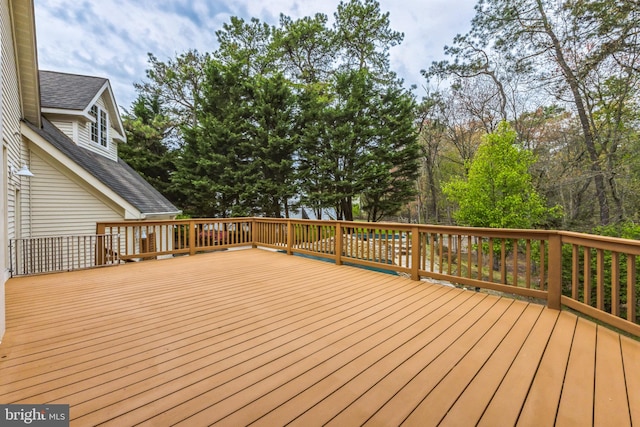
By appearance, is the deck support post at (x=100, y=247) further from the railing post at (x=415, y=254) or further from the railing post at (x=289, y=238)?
the railing post at (x=415, y=254)

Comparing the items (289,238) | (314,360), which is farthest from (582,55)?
(314,360)

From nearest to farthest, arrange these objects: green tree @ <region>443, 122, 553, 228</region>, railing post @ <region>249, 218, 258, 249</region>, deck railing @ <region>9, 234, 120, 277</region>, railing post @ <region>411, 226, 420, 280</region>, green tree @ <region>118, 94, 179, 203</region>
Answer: railing post @ <region>411, 226, 420, 280</region> < deck railing @ <region>9, 234, 120, 277</region> < railing post @ <region>249, 218, 258, 249</region> < green tree @ <region>443, 122, 553, 228</region> < green tree @ <region>118, 94, 179, 203</region>

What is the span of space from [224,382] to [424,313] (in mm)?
2041

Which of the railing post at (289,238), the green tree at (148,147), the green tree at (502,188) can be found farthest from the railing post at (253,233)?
the green tree at (148,147)

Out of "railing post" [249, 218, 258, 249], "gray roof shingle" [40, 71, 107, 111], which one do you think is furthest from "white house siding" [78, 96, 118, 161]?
"railing post" [249, 218, 258, 249]

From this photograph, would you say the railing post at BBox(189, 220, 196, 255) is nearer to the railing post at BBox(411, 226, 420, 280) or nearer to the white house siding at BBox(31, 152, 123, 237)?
the white house siding at BBox(31, 152, 123, 237)

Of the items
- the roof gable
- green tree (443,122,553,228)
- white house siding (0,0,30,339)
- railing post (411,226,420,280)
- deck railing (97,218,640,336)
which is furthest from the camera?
green tree (443,122,553,228)

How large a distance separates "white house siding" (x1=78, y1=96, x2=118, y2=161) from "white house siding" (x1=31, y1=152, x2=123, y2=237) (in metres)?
2.46

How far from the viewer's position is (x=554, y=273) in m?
2.96

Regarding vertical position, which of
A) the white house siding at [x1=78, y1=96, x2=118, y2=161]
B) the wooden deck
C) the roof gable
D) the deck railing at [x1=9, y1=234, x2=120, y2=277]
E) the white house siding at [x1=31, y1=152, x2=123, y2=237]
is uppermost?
the roof gable

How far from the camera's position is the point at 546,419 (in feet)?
4.72

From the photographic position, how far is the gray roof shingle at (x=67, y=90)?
7.96m

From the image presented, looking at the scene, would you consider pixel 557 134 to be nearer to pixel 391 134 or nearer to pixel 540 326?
pixel 391 134

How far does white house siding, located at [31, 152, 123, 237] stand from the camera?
6324mm
